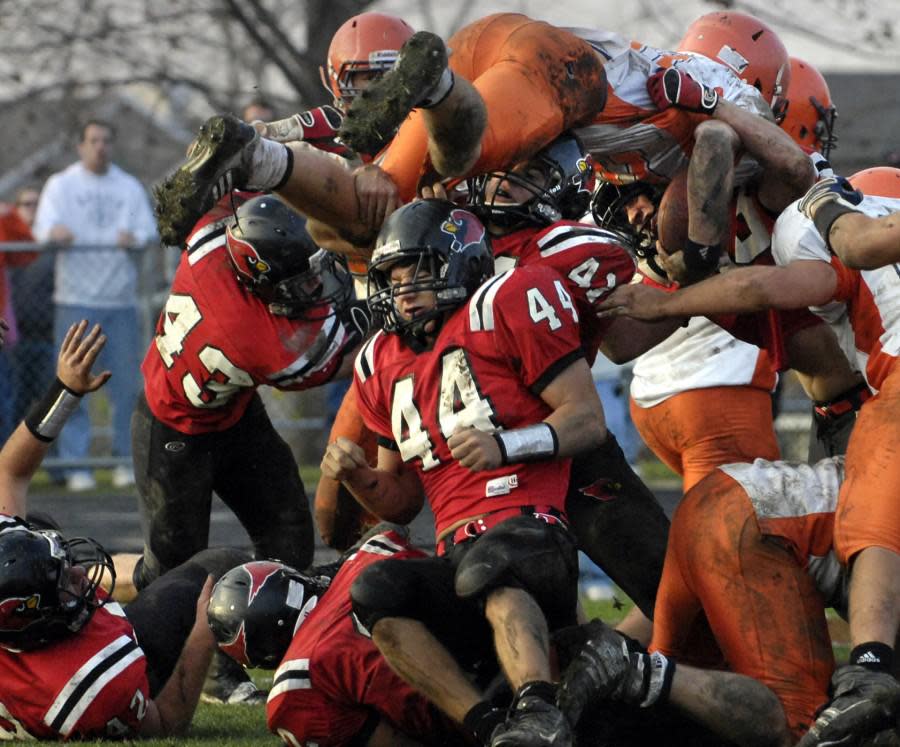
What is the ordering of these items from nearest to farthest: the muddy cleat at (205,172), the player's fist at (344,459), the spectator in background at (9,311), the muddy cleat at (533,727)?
the muddy cleat at (533,727) < the muddy cleat at (205,172) < the player's fist at (344,459) < the spectator in background at (9,311)

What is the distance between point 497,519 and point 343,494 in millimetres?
1299

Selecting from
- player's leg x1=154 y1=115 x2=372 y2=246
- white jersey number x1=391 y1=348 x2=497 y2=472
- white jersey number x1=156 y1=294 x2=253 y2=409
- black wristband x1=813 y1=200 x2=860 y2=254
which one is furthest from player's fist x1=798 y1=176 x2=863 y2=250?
white jersey number x1=156 y1=294 x2=253 y2=409

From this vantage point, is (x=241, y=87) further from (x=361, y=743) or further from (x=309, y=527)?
(x=361, y=743)

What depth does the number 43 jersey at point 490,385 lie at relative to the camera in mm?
4887

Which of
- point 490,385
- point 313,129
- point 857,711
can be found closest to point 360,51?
point 313,129

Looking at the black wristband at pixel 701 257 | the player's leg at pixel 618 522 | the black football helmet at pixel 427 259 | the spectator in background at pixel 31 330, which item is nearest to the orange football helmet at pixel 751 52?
the black wristband at pixel 701 257

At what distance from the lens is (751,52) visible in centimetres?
626

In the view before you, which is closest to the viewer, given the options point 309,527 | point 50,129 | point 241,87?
point 309,527

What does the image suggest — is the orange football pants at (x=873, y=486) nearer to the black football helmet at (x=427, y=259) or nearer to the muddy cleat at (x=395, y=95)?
the black football helmet at (x=427, y=259)

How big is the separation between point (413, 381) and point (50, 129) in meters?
13.4

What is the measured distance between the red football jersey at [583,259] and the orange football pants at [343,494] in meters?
0.88

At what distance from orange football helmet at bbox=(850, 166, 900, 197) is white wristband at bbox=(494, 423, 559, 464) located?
1511 millimetres

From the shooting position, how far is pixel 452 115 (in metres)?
4.79

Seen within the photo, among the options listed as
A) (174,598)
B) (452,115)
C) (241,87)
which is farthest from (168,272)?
(452,115)
